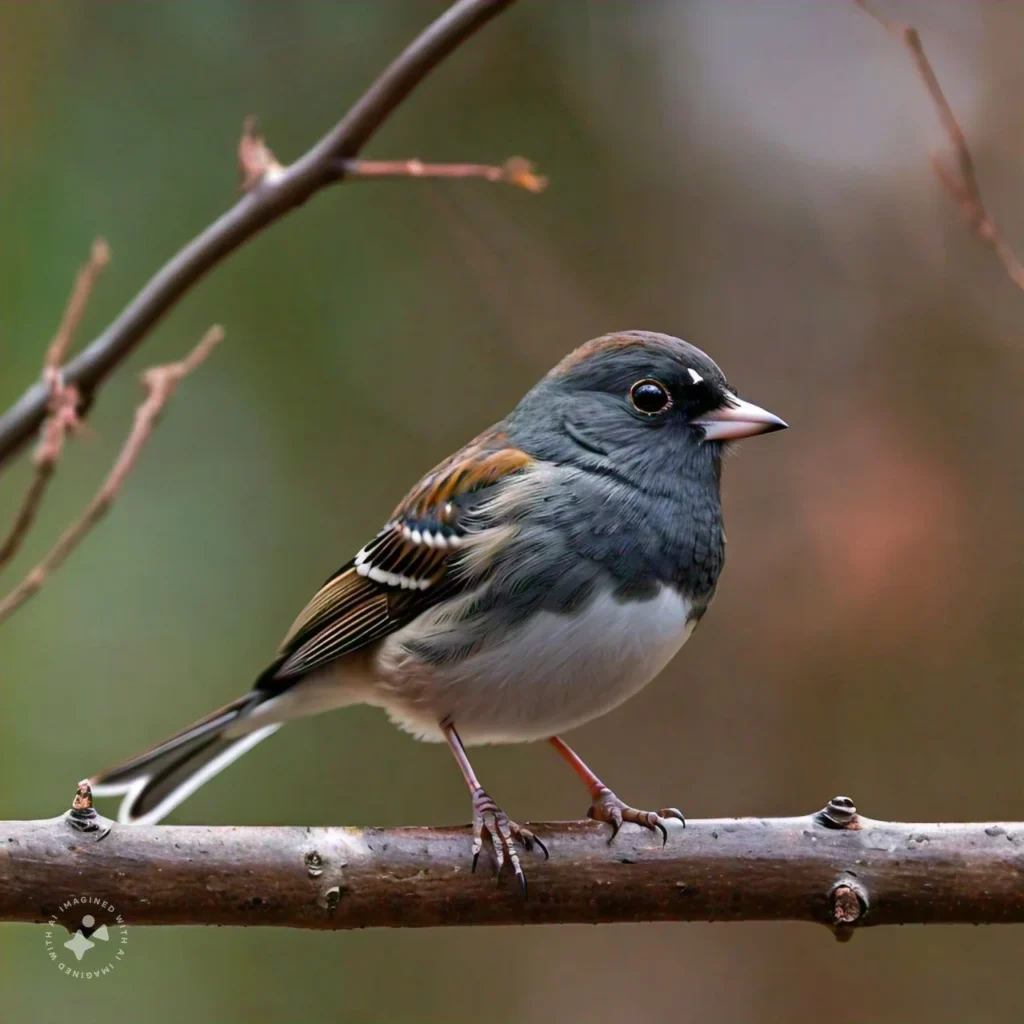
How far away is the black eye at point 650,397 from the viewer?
2.52 meters

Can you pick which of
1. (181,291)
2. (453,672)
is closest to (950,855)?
(453,672)

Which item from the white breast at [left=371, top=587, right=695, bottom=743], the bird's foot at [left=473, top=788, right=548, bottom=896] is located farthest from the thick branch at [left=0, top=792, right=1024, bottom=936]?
the white breast at [left=371, top=587, right=695, bottom=743]

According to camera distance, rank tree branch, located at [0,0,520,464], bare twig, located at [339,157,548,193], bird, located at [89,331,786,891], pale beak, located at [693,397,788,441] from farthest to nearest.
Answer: pale beak, located at [693,397,788,441], bird, located at [89,331,786,891], bare twig, located at [339,157,548,193], tree branch, located at [0,0,520,464]

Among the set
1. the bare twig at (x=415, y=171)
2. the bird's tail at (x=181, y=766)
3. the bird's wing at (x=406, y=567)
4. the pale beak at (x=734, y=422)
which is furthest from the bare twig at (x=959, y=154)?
the bird's tail at (x=181, y=766)

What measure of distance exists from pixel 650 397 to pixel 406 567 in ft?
2.15

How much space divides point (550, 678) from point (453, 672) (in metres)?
0.22

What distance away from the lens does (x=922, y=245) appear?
15.0 ft

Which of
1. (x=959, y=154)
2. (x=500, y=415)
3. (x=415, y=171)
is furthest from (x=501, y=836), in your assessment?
(x=500, y=415)

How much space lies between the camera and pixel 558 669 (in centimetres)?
224

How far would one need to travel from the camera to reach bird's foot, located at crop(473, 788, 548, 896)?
2068mm

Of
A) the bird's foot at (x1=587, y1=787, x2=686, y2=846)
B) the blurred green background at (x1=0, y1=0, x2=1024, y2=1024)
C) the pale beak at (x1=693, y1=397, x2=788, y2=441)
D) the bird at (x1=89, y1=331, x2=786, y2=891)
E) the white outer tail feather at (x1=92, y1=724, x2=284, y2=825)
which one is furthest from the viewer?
the blurred green background at (x1=0, y1=0, x2=1024, y2=1024)

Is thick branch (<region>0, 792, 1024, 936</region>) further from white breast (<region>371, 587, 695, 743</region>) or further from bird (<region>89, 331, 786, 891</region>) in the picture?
white breast (<region>371, 587, 695, 743</region>)

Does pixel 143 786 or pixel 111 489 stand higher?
pixel 111 489

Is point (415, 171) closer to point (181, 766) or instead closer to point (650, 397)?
point (650, 397)
